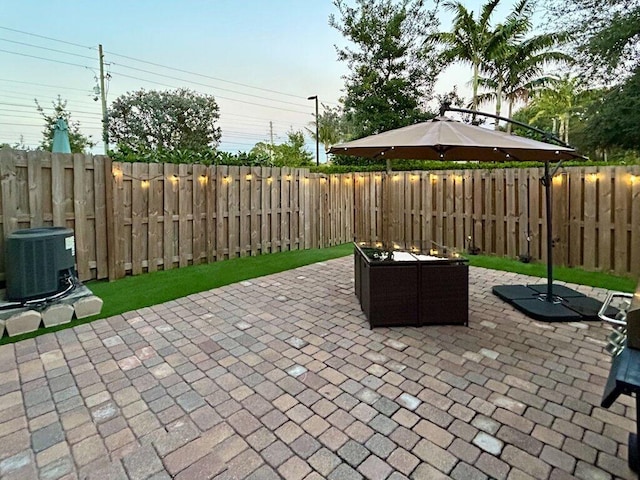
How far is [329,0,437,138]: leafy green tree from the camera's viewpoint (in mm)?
11234

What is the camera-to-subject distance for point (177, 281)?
5262 millimetres

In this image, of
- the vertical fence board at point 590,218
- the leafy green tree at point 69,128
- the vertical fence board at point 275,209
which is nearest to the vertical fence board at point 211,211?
the vertical fence board at point 275,209

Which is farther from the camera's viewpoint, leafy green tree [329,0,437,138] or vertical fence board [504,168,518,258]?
leafy green tree [329,0,437,138]

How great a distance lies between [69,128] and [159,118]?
13.6 ft

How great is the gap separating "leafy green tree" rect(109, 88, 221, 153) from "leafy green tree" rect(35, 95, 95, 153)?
6.08 feet

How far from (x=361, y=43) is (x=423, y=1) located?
7.76 feet

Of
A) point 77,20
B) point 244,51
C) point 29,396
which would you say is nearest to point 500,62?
point 244,51

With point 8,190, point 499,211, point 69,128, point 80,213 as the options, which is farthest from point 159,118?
point 499,211

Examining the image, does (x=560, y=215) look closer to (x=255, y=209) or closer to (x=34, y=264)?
(x=255, y=209)

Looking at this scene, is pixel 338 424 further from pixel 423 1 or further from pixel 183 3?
pixel 423 1

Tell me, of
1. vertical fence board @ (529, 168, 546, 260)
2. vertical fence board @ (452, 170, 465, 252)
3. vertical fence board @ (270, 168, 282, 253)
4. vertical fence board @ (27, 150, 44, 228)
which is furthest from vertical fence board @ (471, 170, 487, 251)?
vertical fence board @ (27, 150, 44, 228)

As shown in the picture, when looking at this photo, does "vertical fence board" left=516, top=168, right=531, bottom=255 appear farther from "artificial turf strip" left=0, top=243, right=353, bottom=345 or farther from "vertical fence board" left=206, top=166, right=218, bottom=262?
"vertical fence board" left=206, top=166, right=218, bottom=262

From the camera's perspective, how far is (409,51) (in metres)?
11.6

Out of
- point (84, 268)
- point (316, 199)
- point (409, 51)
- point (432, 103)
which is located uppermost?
point (409, 51)
